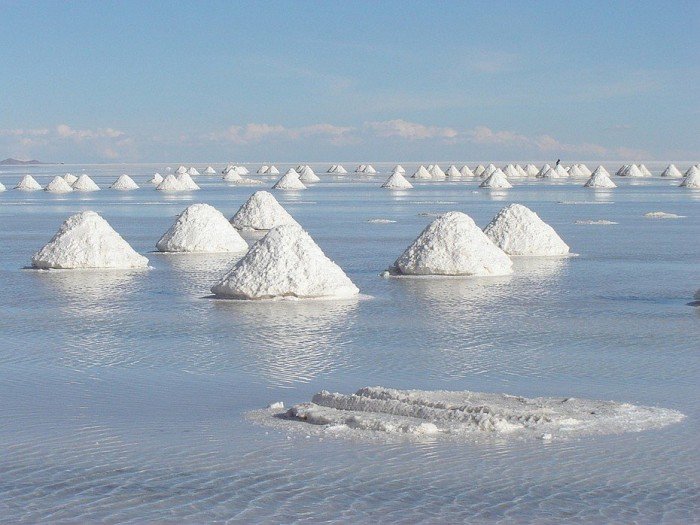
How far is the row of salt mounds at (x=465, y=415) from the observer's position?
7.30 metres

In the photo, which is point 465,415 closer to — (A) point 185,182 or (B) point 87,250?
(B) point 87,250

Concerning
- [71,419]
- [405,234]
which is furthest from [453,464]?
[405,234]

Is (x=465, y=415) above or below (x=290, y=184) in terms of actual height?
below

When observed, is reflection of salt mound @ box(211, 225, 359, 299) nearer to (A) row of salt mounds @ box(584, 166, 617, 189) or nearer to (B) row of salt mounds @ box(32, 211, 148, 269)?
(B) row of salt mounds @ box(32, 211, 148, 269)

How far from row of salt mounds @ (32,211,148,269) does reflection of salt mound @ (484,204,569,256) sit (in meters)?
5.92

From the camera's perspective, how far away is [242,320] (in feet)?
40.7

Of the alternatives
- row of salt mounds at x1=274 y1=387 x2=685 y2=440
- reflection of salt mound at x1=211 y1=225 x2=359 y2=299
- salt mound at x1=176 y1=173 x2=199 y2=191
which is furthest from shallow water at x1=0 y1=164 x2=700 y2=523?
salt mound at x1=176 y1=173 x2=199 y2=191

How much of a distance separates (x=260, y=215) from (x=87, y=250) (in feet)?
33.4

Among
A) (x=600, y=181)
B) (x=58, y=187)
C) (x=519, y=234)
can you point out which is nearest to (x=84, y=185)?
(x=58, y=187)

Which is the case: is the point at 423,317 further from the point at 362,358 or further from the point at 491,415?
the point at 491,415

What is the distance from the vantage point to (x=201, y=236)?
69.7 feet

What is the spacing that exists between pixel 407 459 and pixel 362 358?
3.42 m

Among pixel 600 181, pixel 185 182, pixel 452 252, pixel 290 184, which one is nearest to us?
pixel 452 252

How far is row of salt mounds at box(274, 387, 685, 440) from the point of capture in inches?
288
